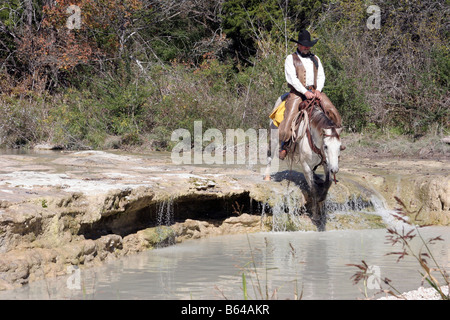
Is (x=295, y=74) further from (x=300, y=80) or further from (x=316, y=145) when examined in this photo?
(x=316, y=145)

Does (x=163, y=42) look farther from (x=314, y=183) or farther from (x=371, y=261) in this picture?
(x=371, y=261)

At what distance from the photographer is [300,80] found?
9.38m

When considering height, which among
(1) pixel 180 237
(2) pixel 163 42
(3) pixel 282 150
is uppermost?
(2) pixel 163 42

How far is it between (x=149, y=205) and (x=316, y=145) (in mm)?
2570

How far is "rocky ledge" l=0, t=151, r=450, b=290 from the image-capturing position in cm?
639

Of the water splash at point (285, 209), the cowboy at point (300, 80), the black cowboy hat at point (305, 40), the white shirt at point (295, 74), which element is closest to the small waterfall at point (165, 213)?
the water splash at point (285, 209)

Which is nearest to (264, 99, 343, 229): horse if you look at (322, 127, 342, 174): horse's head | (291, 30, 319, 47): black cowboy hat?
(322, 127, 342, 174): horse's head

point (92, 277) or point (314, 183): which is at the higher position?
point (314, 183)

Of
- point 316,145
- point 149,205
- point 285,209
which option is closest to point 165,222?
point 149,205

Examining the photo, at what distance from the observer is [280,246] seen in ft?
26.4

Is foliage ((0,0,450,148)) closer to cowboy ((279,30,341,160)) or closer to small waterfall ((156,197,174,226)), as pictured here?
cowboy ((279,30,341,160))

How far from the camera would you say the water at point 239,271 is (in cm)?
568
